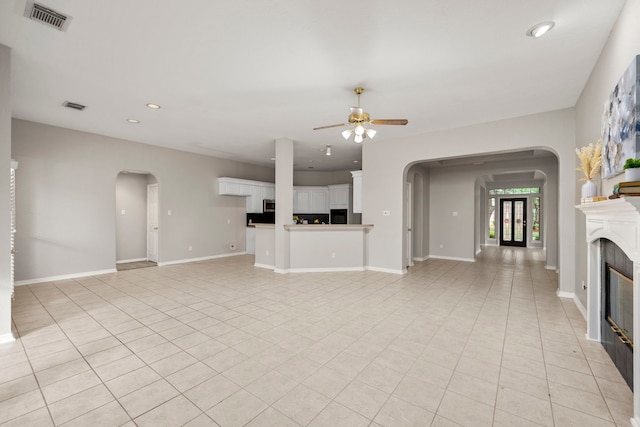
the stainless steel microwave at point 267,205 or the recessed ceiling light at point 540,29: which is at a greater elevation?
the recessed ceiling light at point 540,29

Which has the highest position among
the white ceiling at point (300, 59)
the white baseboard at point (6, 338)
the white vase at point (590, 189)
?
the white ceiling at point (300, 59)

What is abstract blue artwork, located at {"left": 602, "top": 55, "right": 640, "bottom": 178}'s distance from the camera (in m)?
1.90

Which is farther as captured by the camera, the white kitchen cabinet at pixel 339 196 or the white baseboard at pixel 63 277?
the white kitchen cabinet at pixel 339 196

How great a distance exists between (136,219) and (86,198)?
75.3 inches

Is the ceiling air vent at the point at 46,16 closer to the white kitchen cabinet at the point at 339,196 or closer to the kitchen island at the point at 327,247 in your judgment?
the kitchen island at the point at 327,247

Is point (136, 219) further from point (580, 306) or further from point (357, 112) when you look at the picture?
point (580, 306)

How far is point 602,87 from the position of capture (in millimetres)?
2795

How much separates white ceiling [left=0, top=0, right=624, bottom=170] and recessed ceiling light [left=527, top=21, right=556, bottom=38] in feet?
0.20

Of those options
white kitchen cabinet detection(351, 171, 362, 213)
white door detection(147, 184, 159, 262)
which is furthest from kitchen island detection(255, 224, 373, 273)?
white door detection(147, 184, 159, 262)

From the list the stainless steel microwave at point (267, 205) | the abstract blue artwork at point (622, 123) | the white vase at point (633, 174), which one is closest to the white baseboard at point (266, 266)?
the stainless steel microwave at point (267, 205)

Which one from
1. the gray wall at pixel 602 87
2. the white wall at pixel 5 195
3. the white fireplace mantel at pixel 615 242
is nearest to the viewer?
the white fireplace mantel at pixel 615 242

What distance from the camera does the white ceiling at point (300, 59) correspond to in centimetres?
226

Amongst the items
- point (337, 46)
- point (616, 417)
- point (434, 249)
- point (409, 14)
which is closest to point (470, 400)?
point (616, 417)

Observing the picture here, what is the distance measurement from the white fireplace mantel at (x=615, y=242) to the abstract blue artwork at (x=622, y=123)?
37 centimetres
